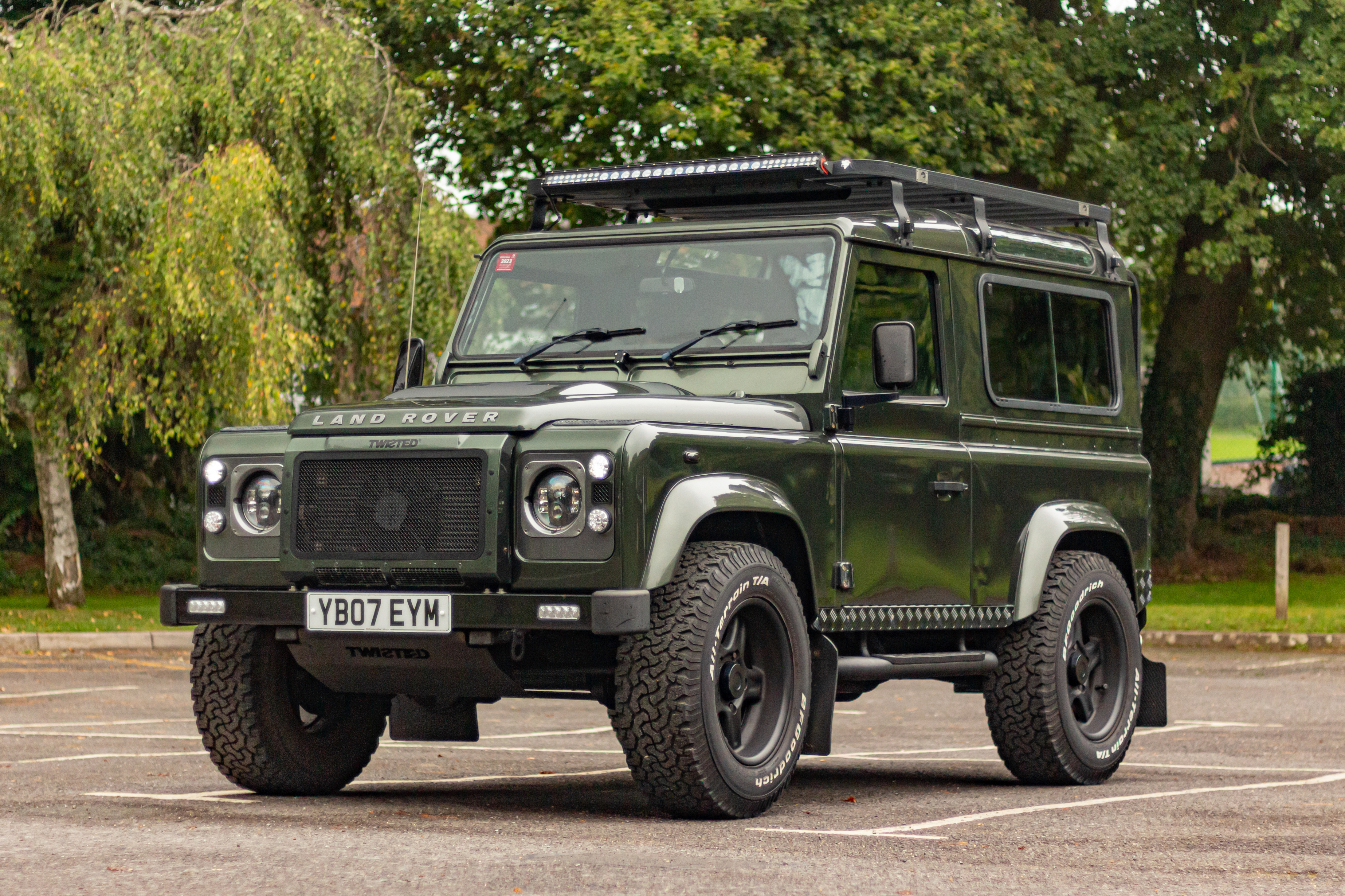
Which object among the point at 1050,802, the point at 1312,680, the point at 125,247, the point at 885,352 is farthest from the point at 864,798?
the point at 125,247

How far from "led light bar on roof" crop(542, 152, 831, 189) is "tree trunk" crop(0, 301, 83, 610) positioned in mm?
13610

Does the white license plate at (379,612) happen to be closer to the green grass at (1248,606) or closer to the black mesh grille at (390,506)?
the black mesh grille at (390,506)

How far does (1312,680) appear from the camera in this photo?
18156mm

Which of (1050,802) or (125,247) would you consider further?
(125,247)

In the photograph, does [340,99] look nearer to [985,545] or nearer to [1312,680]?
[1312,680]

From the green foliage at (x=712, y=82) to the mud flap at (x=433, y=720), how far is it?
1529 cm

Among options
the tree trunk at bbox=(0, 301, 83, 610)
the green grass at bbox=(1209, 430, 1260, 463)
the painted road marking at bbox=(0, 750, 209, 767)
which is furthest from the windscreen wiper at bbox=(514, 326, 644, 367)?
the green grass at bbox=(1209, 430, 1260, 463)

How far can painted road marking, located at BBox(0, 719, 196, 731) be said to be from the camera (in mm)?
12852

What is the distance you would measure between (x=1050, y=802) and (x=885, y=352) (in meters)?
2.11

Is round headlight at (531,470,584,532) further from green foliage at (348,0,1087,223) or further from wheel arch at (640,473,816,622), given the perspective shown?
green foliage at (348,0,1087,223)

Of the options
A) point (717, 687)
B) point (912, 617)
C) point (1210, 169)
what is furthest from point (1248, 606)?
point (717, 687)

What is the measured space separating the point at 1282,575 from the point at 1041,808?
16.5m

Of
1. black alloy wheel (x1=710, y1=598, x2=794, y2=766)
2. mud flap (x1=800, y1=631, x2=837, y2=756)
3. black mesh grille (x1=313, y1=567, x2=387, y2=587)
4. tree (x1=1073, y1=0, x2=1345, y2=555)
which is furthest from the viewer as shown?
tree (x1=1073, y1=0, x2=1345, y2=555)

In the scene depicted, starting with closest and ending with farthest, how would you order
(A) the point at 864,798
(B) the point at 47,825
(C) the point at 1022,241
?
(B) the point at 47,825 < (A) the point at 864,798 < (C) the point at 1022,241
